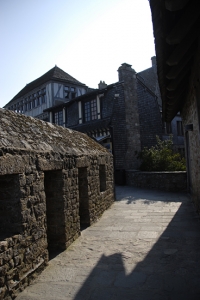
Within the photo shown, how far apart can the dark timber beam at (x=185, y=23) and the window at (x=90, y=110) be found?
1491 cm

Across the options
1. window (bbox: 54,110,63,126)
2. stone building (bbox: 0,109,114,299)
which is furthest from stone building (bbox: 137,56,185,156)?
stone building (bbox: 0,109,114,299)

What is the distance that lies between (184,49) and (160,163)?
35.4 feet

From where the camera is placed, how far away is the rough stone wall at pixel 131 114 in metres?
17.3

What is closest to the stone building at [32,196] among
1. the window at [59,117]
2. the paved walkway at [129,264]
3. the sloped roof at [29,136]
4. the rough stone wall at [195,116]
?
the sloped roof at [29,136]

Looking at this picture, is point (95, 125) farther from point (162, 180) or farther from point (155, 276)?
point (155, 276)

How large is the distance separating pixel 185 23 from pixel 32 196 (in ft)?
10.3

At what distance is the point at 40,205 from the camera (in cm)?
416

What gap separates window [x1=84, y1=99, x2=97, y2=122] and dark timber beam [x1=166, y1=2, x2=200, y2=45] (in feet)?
48.9

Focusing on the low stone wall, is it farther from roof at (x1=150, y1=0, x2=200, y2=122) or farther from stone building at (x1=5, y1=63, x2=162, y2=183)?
roof at (x1=150, y1=0, x2=200, y2=122)

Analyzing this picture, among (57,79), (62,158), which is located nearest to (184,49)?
(62,158)

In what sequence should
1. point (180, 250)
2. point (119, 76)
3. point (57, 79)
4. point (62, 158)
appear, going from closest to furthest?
point (180, 250) → point (62, 158) → point (119, 76) → point (57, 79)

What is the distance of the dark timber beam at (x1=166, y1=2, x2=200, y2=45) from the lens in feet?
9.64

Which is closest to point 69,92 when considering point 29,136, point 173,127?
point 173,127

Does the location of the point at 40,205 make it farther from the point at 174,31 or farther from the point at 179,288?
the point at 174,31
